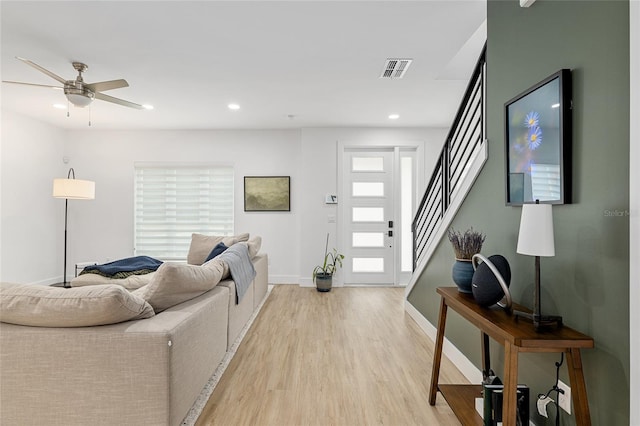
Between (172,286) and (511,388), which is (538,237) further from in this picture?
(172,286)

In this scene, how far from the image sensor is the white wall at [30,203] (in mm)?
4691

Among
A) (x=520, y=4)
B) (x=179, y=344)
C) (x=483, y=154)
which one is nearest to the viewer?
(x=179, y=344)

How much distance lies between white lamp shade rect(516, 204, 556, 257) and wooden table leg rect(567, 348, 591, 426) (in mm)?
413

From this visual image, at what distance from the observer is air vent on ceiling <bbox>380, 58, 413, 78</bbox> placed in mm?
3061

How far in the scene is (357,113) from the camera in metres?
4.69

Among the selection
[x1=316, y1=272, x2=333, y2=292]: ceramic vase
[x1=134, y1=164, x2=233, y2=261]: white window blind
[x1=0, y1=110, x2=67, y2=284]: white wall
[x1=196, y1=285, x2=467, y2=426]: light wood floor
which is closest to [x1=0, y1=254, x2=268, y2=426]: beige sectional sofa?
A: [x1=196, y1=285, x2=467, y2=426]: light wood floor

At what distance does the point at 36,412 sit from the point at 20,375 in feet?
0.65

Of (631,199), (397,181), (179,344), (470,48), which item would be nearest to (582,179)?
(631,199)

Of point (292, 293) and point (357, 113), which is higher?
point (357, 113)

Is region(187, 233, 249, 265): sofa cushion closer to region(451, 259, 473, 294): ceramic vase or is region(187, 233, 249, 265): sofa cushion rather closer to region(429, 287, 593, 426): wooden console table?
region(451, 259, 473, 294): ceramic vase

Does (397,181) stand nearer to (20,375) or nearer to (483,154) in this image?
(483,154)

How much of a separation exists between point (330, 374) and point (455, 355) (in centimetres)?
103

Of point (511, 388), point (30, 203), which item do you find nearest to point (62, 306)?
point (511, 388)

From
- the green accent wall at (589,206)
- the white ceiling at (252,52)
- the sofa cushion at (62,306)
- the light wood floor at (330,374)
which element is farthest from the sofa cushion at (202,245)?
the green accent wall at (589,206)
